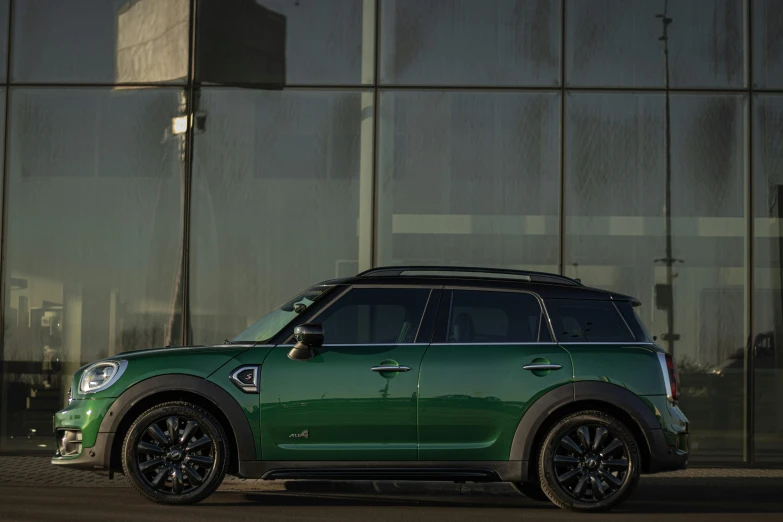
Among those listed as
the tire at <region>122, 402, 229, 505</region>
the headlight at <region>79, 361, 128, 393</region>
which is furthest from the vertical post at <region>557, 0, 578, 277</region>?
the headlight at <region>79, 361, 128, 393</region>

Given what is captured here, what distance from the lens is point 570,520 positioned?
819cm

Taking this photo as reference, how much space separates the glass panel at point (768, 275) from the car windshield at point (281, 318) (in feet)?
18.7

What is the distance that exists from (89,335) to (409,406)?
550 cm

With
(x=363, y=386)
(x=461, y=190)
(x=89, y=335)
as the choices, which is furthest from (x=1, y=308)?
(x=363, y=386)

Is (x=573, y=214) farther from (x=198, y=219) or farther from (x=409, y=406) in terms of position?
(x=409, y=406)

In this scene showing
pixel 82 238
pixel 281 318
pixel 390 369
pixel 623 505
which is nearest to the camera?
pixel 390 369

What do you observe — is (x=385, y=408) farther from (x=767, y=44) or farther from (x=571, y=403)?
(x=767, y=44)

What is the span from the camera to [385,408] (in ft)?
27.4

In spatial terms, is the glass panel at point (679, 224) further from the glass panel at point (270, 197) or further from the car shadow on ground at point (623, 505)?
the glass panel at point (270, 197)

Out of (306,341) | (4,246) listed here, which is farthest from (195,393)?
(4,246)

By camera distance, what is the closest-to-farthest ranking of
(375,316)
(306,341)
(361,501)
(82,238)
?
(306,341), (375,316), (361,501), (82,238)

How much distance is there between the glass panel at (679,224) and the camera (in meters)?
12.8

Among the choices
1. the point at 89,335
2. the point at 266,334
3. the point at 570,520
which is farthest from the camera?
the point at 89,335

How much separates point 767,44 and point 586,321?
578cm
